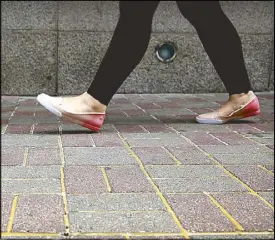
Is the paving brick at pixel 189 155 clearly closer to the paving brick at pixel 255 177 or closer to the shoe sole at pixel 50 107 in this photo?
the paving brick at pixel 255 177

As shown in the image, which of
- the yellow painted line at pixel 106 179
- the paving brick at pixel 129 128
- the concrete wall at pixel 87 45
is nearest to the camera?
the yellow painted line at pixel 106 179

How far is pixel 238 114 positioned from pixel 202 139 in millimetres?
652

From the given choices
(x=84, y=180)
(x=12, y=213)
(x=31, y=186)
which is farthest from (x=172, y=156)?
(x=12, y=213)

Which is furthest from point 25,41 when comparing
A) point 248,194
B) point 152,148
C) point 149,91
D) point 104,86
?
point 248,194

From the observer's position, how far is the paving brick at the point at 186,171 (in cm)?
231

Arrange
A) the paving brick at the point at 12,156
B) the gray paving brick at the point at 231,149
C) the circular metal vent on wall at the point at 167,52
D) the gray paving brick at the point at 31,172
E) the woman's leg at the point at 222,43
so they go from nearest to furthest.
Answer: the gray paving brick at the point at 31,172 → the paving brick at the point at 12,156 → the gray paving brick at the point at 231,149 → the woman's leg at the point at 222,43 → the circular metal vent on wall at the point at 167,52

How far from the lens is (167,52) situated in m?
5.38

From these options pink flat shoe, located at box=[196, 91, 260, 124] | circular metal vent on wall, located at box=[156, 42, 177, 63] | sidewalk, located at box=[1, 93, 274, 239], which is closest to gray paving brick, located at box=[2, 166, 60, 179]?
sidewalk, located at box=[1, 93, 274, 239]

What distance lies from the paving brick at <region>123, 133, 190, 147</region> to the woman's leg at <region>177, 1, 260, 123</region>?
0.63m

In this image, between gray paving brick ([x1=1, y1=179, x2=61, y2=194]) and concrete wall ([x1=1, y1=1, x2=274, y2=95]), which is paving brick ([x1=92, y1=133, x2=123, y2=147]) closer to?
gray paving brick ([x1=1, y1=179, x2=61, y2=194])

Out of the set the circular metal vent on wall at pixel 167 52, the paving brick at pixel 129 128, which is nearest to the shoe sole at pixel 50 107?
the paving brick at pixel 129 128

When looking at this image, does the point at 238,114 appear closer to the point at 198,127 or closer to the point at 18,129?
the point at 198,127

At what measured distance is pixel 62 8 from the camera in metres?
5.14

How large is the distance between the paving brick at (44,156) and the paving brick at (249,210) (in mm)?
843
